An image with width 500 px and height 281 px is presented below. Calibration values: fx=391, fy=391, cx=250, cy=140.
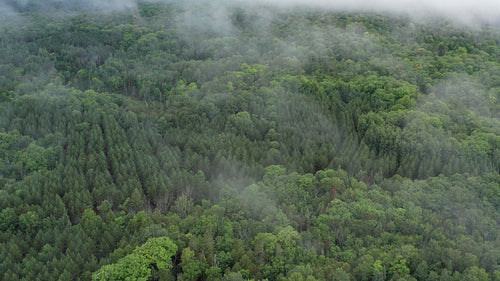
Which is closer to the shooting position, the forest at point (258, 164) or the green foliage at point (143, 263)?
the green foliage at point (143, 263)

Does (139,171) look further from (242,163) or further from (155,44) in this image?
(155,44)

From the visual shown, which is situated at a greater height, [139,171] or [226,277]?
[226,277]

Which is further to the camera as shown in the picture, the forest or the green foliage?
the forest

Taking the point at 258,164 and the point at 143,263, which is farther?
the point at 258,164

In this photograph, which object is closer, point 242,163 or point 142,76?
point 242,163

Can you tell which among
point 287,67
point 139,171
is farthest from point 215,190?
point 287,67

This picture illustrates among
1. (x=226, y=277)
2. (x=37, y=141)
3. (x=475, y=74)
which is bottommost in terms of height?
(x=37, y=141)

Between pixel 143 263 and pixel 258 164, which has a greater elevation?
pixel 143 263

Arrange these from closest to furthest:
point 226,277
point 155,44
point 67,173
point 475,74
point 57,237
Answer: point 226,277 < point 57,237 < point 67,173 < point 475,74 < point 155,44
